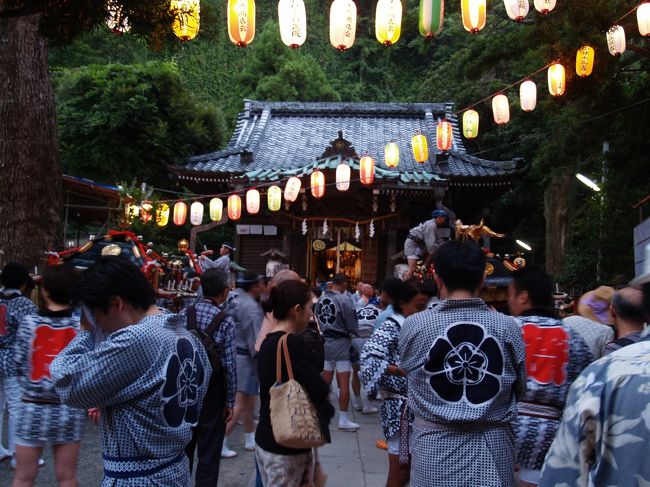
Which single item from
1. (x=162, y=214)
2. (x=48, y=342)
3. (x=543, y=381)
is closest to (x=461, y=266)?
(x=543, y=381)

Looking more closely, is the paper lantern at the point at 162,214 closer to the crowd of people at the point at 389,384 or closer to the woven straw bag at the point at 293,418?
the crowd of people at the point at 389,384

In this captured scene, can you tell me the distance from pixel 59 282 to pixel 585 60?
28.1 feet

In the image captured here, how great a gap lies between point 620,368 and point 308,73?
31213 mm

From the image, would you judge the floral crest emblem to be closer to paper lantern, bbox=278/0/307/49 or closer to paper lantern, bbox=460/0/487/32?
paper lantern, bbox=278/0/307/49

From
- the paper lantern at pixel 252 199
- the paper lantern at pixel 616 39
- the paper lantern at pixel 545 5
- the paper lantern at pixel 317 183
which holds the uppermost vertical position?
the paper lantern at pixel 545 5

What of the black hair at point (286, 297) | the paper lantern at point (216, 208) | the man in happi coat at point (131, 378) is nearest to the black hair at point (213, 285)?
the black hair at point (286, 297)

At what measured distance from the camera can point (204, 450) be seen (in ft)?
14.0

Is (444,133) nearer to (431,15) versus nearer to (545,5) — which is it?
(545,5)

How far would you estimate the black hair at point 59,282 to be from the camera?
3.85m

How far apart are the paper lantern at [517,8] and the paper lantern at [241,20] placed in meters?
4.03

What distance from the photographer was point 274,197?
16.3 m

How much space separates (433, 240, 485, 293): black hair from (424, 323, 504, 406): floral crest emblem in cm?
20

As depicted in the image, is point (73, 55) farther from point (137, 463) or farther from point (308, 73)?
point (137, 463)

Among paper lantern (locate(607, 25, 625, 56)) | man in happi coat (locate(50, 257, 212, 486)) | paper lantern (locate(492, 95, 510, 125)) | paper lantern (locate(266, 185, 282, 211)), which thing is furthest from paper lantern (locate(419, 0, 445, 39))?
paper lantern (locate(266, 185, 282, 211))
